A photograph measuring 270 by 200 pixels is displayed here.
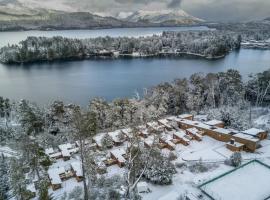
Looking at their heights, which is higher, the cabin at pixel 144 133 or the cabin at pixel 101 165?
the cabin at pixel 144 133

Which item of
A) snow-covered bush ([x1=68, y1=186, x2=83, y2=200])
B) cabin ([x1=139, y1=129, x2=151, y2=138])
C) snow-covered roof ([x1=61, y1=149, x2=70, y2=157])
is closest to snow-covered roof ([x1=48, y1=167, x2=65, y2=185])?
snow-covered bush ([x1=68, y1=186, x2=83, y2=200])

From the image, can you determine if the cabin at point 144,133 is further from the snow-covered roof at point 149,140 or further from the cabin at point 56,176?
the cabin at point 56,176

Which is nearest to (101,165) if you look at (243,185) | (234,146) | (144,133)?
(144,133)

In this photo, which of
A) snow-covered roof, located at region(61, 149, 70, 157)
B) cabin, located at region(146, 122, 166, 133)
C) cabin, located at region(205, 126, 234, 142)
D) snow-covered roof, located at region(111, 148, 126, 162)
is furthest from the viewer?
cabin, located at region(146, 122, 166, 133)

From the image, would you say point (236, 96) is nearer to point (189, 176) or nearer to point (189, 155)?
point (189, 155)

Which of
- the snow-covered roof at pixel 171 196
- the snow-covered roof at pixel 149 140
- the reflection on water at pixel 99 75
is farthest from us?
the reflection on water at pixel 99 75

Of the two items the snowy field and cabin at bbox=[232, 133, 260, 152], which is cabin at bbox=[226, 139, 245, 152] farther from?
the snowy field

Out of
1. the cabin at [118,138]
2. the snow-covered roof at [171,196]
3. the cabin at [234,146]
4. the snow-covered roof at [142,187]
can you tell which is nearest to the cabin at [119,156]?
the cabin at [118,138]
